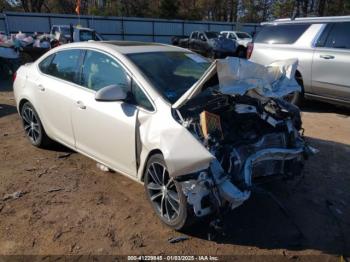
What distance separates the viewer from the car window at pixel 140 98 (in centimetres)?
381

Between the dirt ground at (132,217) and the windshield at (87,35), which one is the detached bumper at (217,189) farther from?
the windshield at (87,35)

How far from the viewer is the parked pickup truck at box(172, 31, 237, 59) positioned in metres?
22.2

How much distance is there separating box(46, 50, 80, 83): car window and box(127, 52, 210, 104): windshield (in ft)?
3.06

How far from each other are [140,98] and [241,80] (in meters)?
1.03

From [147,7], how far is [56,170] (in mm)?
36938

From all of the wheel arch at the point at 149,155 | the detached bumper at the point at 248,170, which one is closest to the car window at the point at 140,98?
the wheel arch at the point at 149,155

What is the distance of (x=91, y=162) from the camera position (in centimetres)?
526

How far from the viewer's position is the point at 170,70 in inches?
170

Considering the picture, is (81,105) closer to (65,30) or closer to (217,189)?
(217,189)

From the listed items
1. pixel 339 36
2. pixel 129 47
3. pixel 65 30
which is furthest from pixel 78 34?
pixel 129 47

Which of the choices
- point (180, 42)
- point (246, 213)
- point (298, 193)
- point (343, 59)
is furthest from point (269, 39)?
point (180, 42)

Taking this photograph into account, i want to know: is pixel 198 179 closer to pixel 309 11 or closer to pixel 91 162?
pixel 91 162

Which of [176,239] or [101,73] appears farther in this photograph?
[101,73]

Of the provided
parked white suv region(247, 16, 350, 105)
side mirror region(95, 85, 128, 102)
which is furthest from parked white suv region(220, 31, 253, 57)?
side mirror region(95, 85, 128, 102)
